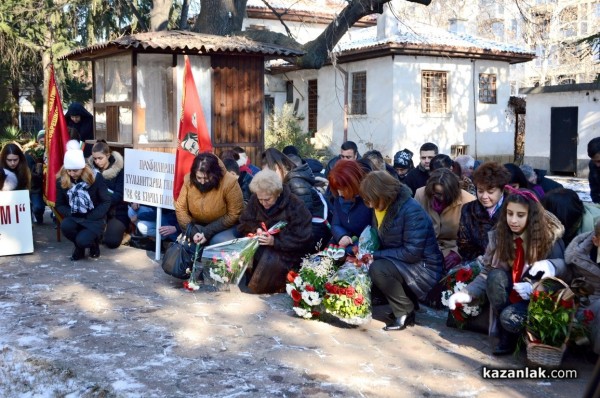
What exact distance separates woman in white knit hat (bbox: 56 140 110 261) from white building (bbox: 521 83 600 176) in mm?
20212

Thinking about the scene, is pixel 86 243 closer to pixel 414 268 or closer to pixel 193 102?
pixel 193 102

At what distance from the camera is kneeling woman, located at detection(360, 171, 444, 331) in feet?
20.4

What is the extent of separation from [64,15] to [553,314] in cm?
2054

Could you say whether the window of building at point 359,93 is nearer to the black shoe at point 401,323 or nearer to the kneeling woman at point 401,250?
the kneeling woman at point 401,250

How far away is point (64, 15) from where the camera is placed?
→ 876 inches

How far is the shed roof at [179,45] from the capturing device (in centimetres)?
1111

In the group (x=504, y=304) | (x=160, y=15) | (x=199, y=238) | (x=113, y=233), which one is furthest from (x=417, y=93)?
(x=504, y=304)

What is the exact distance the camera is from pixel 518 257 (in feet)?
18.2

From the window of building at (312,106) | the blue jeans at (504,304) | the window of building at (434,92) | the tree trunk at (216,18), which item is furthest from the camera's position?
the window of building at (312,106)

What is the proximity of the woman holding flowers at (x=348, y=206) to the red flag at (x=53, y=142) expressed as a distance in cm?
480

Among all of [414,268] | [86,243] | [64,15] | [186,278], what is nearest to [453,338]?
[414,268]

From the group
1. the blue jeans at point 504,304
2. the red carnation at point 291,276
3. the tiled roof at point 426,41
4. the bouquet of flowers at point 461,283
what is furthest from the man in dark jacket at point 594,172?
the tiled roof at point 426,41

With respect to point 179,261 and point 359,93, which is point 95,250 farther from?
point 359,93

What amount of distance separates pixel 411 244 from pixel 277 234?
1705mm
